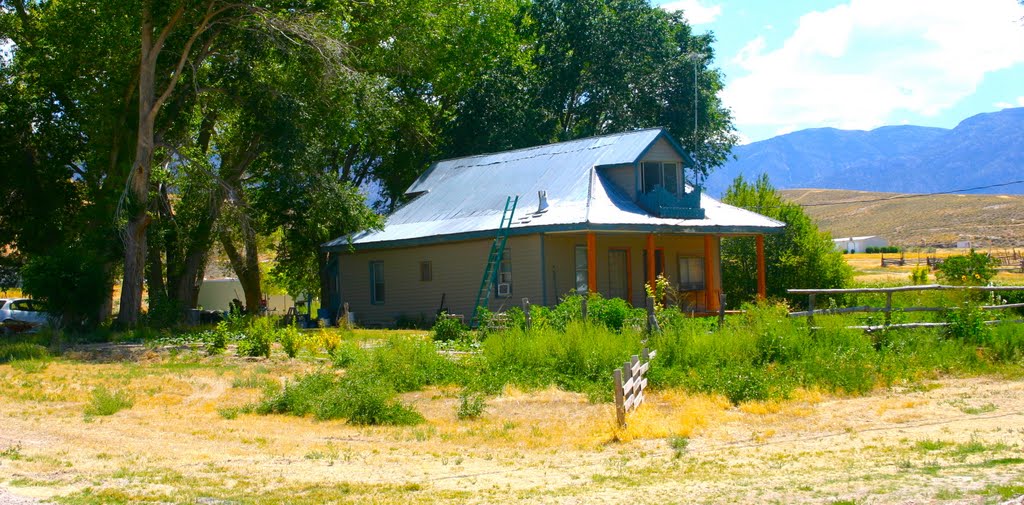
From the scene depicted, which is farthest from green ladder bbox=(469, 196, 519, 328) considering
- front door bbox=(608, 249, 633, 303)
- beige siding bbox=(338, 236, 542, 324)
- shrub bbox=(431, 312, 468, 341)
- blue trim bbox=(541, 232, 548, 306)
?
shrub bbox=(431, 312, 468, 341)

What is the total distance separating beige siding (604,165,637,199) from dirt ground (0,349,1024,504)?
14.0 metres

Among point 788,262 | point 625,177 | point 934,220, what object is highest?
point 934,220

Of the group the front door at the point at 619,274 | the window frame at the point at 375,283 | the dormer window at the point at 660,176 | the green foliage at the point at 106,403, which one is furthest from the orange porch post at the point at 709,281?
the green foliage at the point at 106,403

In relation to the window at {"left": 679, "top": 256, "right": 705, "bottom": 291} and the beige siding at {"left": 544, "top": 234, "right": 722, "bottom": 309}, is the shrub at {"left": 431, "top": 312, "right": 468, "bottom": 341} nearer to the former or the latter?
the beige siding at {"left": 544, "top": 234, "right": 722, "bottom": 309}

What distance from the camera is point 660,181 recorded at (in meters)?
31.1

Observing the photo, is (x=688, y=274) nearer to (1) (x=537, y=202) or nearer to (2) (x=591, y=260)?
(1) (x=537, y=202)

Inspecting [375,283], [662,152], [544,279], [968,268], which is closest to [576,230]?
[544,279]

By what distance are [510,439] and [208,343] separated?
459 inches

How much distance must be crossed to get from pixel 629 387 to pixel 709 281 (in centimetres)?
1733

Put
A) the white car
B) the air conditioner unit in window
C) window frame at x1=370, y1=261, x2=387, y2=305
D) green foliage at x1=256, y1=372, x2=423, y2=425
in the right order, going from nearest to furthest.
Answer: green foliage at x1=256, y1=372, x2=423, y2=425 → the air conditioner unit in window → the white car → window frame at x1=370, y1=261, x2=387, y2=305

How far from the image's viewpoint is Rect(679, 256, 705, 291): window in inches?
1304

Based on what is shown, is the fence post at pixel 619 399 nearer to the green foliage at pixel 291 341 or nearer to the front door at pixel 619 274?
the green foliage at pixel 291 341

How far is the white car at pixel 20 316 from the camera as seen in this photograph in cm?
3209

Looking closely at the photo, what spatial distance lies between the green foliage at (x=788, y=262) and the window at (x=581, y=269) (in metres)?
8.49
